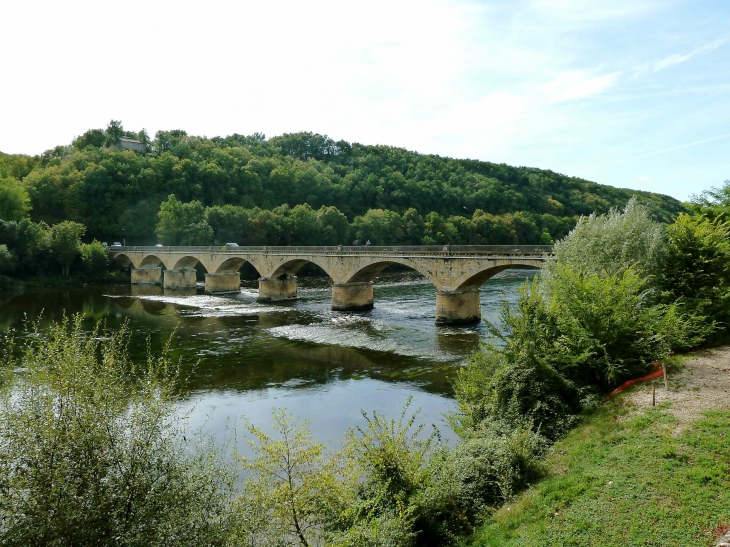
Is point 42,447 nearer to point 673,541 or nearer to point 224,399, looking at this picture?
point 673,541

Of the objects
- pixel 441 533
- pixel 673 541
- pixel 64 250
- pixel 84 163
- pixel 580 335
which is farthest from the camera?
pixel 84 163

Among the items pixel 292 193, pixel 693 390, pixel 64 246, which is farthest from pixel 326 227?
pixel 693 390

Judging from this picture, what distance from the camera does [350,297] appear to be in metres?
39.6

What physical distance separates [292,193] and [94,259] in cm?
4726

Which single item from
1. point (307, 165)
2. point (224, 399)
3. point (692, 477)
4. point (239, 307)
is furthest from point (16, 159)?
point (692, 477)

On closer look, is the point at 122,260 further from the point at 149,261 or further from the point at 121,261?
the point at 149,261

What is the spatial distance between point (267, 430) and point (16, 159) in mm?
102898

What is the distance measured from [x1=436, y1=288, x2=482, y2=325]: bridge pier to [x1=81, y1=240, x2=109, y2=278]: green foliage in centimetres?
5057

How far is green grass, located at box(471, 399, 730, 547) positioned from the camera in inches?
277

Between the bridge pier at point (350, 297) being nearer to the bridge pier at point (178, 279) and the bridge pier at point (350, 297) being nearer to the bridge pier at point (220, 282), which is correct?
the bridge pier at point (220, 282)

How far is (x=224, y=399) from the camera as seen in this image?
18109mm

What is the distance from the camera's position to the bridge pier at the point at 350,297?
39.5 metres

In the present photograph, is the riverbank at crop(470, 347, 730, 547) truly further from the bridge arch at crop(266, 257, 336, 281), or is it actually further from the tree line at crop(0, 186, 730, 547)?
A: the bridge arch at crop(266, 257, 336, 281)

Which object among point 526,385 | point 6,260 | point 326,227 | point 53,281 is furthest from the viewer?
point 326,227
